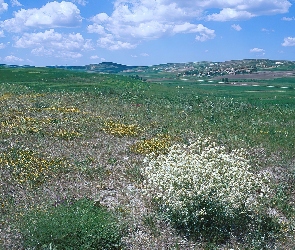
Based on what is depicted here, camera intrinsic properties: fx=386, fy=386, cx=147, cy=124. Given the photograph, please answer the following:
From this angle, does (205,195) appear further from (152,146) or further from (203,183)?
(152,146)

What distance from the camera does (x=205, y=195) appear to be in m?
12.6

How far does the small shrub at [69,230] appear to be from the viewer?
1122 centimetres

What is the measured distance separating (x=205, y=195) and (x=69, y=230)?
14.5 feet

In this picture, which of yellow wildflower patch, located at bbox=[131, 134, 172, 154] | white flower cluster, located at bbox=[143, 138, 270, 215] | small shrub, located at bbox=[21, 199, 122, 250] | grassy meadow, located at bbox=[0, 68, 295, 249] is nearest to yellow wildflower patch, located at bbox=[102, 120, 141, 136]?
grassy meadow, located at bbox=[0, 68, 295, 249]

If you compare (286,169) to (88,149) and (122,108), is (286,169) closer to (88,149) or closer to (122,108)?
(88,149)

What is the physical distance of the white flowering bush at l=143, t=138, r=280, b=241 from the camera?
1262cm

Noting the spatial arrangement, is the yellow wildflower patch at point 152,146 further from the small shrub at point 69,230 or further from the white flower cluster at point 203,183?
the small shrub at point 69,230

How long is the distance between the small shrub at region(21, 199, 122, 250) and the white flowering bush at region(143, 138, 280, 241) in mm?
2055

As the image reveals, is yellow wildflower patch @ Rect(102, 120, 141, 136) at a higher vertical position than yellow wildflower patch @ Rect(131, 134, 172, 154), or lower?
higher

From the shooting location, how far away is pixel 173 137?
25062mm

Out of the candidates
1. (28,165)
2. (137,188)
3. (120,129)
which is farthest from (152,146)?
(28,165)

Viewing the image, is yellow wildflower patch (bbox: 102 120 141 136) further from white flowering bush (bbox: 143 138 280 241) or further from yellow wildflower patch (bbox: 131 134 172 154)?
white flowering bush (bbox: 143 138 280 241)

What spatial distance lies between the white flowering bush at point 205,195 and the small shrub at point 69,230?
6.74 feet

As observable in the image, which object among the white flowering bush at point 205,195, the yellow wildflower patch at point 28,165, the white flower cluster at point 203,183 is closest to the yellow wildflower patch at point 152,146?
the yellow wildflower patch at point 28,165
